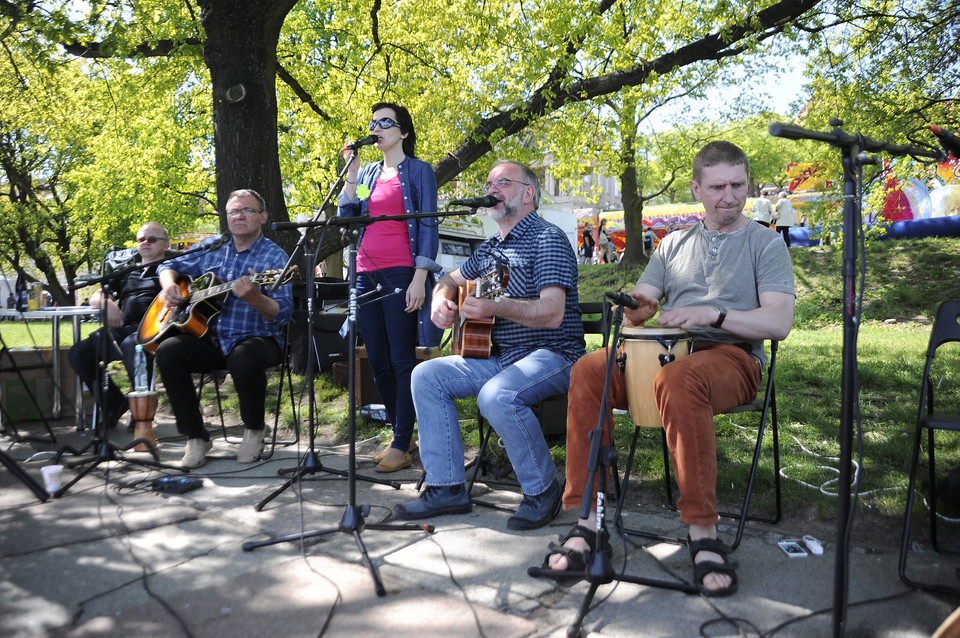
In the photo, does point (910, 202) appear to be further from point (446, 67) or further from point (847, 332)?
point (847, 332)

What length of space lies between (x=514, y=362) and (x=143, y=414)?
2945mm

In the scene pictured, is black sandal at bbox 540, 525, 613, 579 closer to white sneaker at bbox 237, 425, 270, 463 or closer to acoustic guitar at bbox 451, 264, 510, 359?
acoustic guitar at bbox 451, 264, 510, 359

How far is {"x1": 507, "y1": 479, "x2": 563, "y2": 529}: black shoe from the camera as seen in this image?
3500mm

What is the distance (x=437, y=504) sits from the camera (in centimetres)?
375

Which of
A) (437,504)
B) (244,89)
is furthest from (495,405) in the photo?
(244,89)

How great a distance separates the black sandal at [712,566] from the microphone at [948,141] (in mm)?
1626

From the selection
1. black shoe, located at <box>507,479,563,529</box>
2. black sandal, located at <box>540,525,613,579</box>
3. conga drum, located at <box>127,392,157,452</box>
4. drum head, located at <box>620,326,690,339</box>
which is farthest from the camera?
conga drum, located at <box>127,392,157,452</box>

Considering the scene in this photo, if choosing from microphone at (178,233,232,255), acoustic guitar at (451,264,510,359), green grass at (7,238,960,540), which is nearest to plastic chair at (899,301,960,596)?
green grass at (7,238,960,540)

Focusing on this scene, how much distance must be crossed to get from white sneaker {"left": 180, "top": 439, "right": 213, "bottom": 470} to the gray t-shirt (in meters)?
3.19

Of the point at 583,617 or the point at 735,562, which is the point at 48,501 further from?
the point at 735,562

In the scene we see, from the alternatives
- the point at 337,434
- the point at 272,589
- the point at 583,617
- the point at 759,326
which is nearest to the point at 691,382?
the point at 759,326

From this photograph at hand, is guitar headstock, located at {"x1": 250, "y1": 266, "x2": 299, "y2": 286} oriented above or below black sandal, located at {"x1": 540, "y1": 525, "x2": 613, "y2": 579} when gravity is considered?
above

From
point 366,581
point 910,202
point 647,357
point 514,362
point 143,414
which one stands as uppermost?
point 910,202

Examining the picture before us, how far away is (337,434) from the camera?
5.82 m
